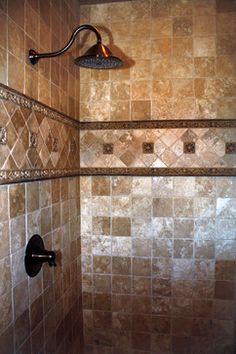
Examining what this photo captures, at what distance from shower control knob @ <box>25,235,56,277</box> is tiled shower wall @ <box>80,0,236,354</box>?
689mm

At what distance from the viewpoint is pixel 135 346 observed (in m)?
1.96

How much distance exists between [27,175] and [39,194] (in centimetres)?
15

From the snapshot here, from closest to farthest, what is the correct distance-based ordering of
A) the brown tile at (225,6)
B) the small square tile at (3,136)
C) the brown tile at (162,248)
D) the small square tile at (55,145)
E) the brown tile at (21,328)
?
1. the small square tile at (3,136)
2. the brown tile at (21,328)
3. the small square tile at (55,145)
4. the brown tile at (225,6)
5. the brown tile at (162,248)

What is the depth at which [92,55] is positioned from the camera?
120cm

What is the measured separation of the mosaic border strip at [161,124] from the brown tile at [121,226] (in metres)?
0.61

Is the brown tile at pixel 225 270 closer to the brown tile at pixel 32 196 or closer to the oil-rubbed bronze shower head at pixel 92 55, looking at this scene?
the brown tile at pixel 32 196

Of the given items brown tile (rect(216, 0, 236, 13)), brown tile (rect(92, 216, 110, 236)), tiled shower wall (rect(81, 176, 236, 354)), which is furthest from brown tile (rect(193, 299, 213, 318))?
brown tile (rect(216, 0, 236, 13))

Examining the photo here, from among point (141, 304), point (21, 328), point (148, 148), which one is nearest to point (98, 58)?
point (148, 148)

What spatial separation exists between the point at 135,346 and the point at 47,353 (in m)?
0.75

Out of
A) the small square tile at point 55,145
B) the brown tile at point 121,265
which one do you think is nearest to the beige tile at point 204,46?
Result: the small square tile at point 55,145

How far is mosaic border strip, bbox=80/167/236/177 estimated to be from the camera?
1831 millimetres

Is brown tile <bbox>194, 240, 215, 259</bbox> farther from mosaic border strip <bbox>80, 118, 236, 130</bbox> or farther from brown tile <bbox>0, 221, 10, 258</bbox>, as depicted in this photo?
brown tile <bbox>0, 221, 10, 258</bbox>

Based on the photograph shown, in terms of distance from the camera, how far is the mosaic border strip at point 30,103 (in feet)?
3.46

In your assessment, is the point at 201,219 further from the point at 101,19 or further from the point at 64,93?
the point at 101,19
